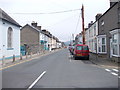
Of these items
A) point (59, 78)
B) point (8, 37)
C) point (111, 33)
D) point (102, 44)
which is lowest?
point (59, 78)

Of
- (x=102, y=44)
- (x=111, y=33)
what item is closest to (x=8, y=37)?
(x=102, y=44)

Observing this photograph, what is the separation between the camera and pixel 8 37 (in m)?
24.1

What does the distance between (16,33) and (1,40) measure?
643cm

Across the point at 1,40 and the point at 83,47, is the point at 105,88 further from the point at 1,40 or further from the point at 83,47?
the point at 1,40

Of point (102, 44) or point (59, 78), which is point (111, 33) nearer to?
point (102, 44)

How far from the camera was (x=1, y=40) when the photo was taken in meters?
21.2

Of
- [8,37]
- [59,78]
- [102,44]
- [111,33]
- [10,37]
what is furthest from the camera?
[10,37]

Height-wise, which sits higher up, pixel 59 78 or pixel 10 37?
pixel 10 37

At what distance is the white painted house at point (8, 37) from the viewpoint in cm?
2140

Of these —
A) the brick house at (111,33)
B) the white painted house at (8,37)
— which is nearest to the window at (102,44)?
the brick house at (111,33)

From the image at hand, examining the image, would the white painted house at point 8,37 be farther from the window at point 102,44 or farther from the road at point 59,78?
the window at point 102,44

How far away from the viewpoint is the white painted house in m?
21.4

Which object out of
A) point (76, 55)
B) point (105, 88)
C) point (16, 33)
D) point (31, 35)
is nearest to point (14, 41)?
point (16, 33)

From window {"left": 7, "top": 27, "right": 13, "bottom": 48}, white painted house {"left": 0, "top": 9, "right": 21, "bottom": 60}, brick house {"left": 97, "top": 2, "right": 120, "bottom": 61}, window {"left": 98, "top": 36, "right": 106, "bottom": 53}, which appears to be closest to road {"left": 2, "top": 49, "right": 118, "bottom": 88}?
brick house {"left": 97, "top": 2, "right": 120, "bottom": 61}
